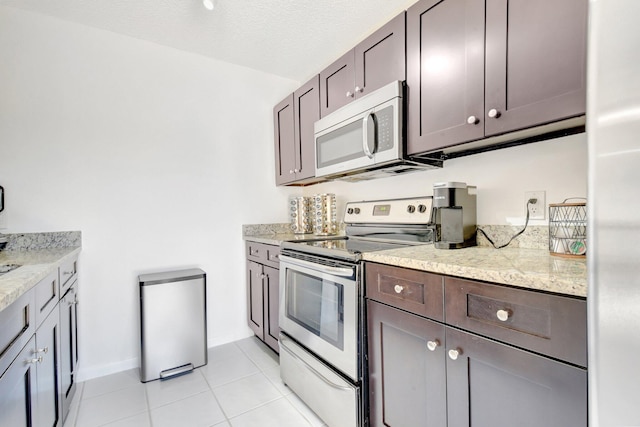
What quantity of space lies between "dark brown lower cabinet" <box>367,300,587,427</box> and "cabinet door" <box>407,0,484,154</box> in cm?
84

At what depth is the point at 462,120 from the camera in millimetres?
1274

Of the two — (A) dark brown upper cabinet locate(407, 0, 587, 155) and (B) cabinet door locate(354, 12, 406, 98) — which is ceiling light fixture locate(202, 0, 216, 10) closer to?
(B) cabinet door locate(354, 12, 406, 98)

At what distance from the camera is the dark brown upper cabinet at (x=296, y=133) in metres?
2.27

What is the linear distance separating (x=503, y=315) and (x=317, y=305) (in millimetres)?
953

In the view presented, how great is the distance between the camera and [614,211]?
1.59 feet

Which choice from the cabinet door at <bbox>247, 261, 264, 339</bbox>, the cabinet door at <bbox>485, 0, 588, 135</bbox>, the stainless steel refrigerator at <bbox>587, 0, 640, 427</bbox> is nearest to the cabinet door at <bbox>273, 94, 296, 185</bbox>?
the cabinet door at <bbox>247, 261, 264, 339</bbox>

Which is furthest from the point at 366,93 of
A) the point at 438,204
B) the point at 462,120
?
the point at 438,204

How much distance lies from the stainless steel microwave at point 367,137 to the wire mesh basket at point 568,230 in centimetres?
69

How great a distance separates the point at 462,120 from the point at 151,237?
232 centimetres

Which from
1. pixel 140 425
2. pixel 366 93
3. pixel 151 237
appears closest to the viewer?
pixel 140 425

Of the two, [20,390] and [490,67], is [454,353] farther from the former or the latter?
[20,390]

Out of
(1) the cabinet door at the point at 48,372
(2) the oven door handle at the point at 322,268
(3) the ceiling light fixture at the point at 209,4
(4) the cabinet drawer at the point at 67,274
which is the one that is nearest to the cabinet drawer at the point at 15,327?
(1) the cabinet door at the point at 48,372

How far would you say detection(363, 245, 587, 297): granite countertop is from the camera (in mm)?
750

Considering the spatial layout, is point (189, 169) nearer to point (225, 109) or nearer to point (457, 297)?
point (225, 109)
